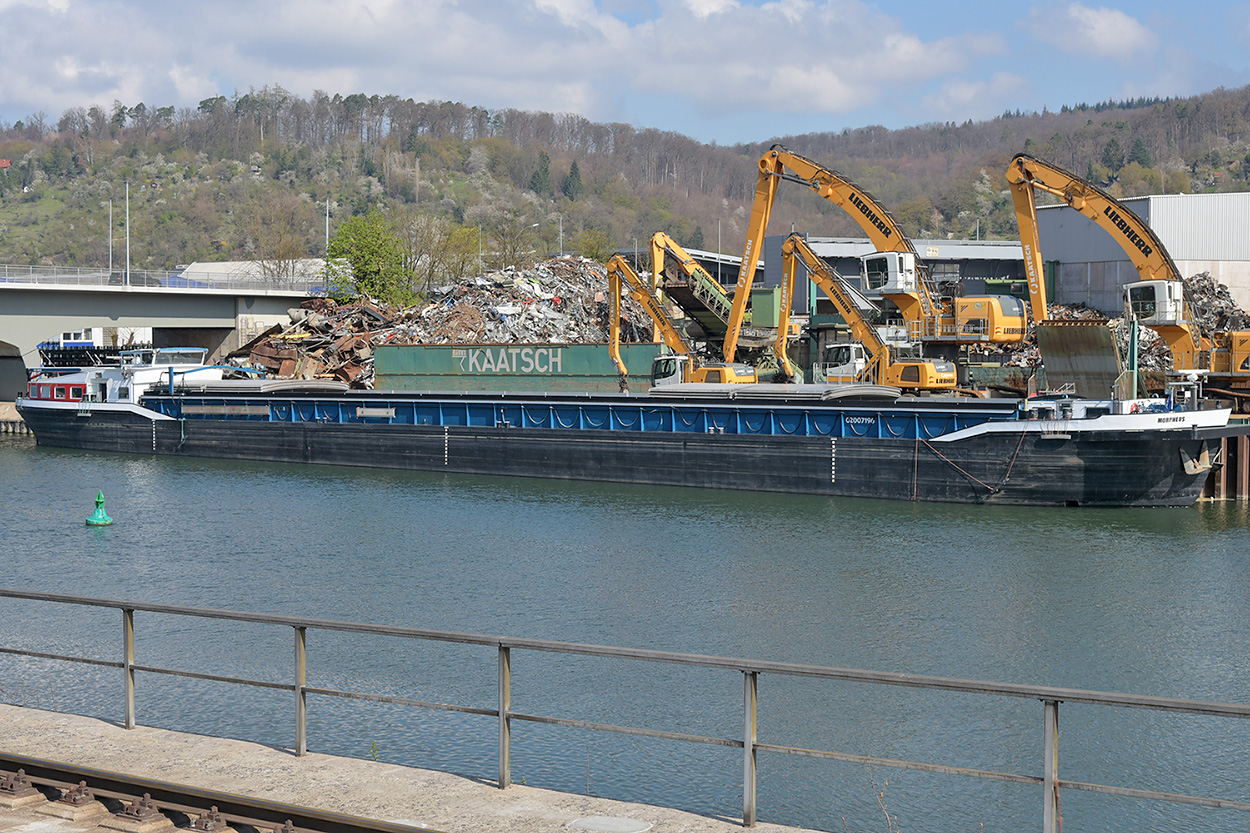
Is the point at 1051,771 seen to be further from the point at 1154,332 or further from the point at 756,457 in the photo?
the point at 1154,332

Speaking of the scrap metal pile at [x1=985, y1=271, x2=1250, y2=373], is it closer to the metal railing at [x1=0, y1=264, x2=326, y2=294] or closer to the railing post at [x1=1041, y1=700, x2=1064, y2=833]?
the metal railing at [x1=0, y1=264, x2=326, y2=294]

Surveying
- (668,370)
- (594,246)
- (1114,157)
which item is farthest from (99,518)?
(1114,157)

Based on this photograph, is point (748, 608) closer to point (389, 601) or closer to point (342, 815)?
point (389, 601)

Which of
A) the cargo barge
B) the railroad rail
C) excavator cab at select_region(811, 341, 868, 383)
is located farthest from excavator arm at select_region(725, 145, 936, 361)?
the railroad rail

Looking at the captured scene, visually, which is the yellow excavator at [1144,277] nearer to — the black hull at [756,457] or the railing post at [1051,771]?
the black hull at [756,457]

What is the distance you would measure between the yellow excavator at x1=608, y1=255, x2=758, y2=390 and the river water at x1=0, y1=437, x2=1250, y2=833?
7.80 meters

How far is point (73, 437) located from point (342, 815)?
48.6 metres

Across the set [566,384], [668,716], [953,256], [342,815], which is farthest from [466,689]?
[953,256]

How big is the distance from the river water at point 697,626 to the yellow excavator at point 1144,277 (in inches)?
205

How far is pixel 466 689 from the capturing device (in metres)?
15.9

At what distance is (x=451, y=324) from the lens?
59.5 metres

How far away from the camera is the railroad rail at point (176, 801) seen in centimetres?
732

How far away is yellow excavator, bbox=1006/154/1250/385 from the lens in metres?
32.2

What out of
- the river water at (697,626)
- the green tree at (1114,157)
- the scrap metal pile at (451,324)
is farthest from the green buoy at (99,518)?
the green tree at (1114,157)
